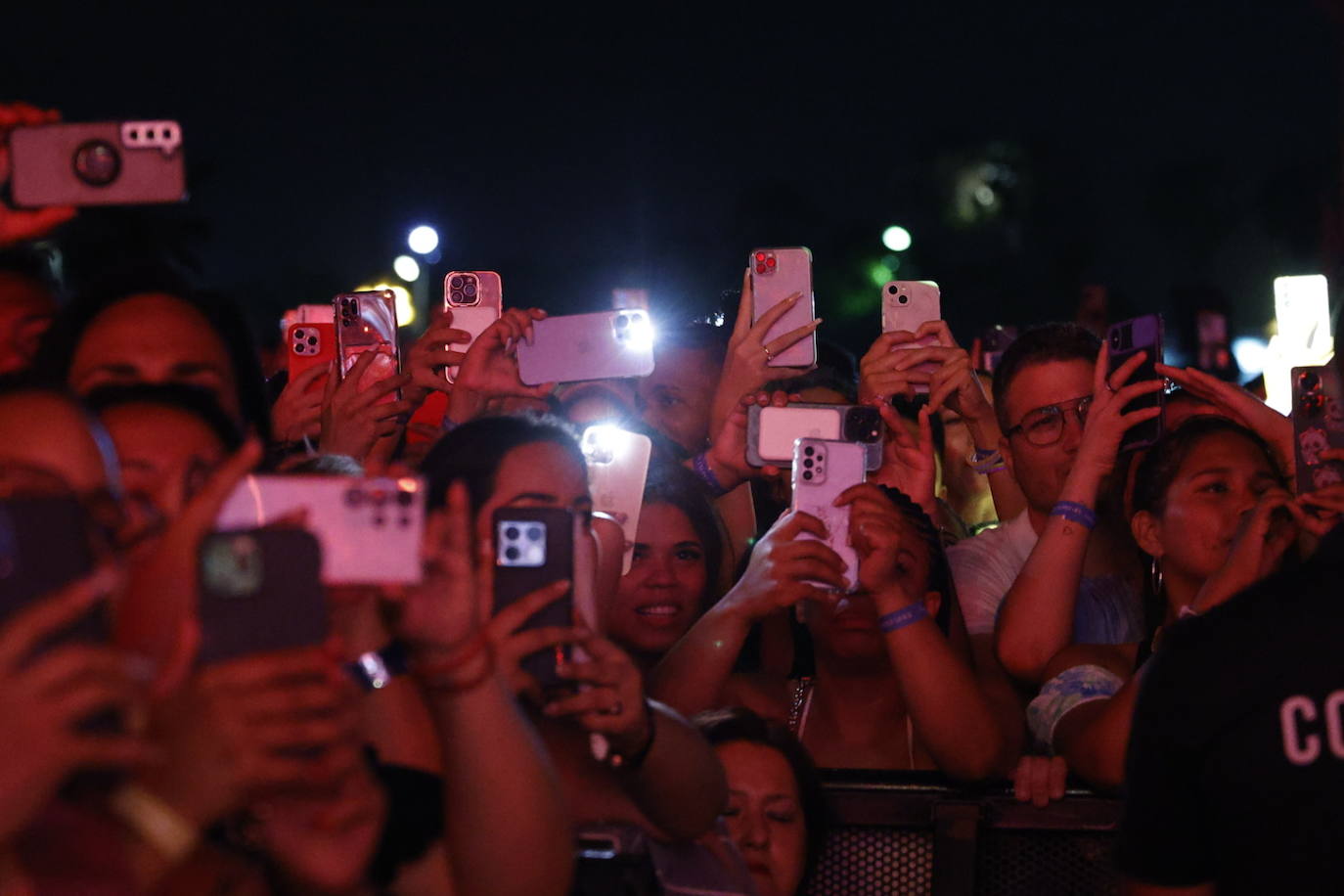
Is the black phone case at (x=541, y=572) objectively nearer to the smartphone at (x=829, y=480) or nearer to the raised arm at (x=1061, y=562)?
the smartphone at (x=829, y=480)

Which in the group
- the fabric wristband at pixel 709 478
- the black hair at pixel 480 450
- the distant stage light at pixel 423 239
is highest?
the distant stage light at pixel 423 239

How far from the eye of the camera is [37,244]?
11.4 ft

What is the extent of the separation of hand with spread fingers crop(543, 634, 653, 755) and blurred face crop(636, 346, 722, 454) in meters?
2.98

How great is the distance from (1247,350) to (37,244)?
10.0 m

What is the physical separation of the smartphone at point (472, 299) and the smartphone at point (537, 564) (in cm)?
233

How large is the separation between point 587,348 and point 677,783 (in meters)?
2.05

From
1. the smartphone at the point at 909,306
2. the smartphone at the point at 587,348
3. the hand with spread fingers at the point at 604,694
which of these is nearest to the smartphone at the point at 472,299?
the smartphone at the point at 587,348

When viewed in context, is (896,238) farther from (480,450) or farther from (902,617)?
(480,450)

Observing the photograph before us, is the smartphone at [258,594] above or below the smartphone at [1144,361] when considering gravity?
below

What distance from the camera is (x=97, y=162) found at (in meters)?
2.92

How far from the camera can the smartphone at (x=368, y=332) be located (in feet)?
14.9

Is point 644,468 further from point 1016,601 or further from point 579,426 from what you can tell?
point 1016,601

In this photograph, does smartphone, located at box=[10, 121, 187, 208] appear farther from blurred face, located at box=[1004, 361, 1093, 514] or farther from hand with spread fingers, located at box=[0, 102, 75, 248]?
blurred face, located at box=[1004, 361, 1093, 514]

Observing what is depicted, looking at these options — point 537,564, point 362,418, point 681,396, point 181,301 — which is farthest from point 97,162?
point 681,396
